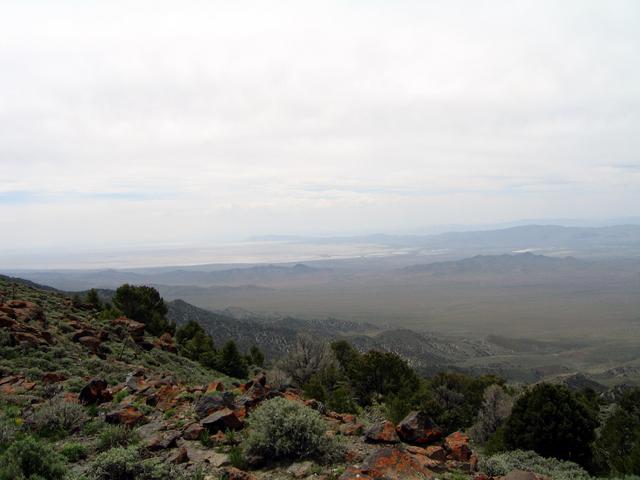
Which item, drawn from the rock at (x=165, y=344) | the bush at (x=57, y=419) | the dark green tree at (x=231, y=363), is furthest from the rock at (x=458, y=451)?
the dark green tree at (x=231, y=363)

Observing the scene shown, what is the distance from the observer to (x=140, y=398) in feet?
38.6

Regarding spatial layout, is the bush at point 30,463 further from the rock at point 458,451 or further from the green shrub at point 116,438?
the rock at point 458,451

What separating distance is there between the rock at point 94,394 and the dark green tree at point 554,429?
1202cm

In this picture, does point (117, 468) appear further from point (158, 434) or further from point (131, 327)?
point (131, 327)

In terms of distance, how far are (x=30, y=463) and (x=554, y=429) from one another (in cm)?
1344

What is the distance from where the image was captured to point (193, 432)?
356 inches

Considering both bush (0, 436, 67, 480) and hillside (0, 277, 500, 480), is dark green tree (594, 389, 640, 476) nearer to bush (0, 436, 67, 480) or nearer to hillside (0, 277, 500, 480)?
hillside (0, 277, 500, 480)

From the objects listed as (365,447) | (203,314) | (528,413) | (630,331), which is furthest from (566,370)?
(365,447)

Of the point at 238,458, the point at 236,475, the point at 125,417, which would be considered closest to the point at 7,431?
the point at 125,417

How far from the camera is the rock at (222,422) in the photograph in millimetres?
9359

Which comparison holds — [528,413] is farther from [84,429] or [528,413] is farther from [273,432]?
[84,429]

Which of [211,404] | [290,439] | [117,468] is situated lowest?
[211,404]

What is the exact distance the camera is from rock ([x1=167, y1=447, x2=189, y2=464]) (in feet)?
25.3

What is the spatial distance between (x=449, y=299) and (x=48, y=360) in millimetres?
177059
